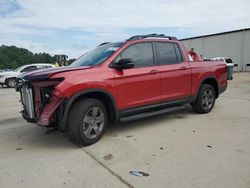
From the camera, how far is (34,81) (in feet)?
15.5

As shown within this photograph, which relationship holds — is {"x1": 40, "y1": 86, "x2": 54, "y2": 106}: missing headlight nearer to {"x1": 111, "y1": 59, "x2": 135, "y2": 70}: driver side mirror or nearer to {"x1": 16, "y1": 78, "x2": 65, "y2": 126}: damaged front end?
{"x1": 16, "y1": 78, "x2": 65, "y2": 126}: damaged front end

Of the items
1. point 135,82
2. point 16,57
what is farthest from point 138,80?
point 16,57

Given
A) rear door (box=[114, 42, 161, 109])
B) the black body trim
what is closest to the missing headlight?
rear door (box=[114, 42, 161, 109])

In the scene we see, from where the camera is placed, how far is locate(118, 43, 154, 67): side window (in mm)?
5565

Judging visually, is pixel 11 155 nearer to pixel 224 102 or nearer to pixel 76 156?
pixel 76 156

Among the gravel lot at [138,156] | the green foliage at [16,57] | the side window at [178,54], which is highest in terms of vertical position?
the green foliage at [16,57]

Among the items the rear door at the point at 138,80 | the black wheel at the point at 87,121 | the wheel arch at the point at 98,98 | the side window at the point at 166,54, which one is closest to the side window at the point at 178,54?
the side window at the point at 166,54

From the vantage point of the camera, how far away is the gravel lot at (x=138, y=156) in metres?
3.55

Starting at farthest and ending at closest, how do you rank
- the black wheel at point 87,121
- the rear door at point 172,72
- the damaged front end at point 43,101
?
the rear door at point 172,72 → the black wheel at point 87,121 → the damaged front end at point 43,101

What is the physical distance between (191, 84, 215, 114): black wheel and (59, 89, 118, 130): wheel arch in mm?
2676

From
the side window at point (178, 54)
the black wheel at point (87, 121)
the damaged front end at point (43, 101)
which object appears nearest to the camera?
the damaged front end at point (43, 101)

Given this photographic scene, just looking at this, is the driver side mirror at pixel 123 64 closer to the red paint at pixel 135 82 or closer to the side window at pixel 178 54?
the red paint at pixel 135 82

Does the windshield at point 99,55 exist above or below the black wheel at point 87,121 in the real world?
above

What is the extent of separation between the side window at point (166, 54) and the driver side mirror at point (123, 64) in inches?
41.8
